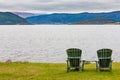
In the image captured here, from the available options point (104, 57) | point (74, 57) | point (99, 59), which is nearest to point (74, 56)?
point (74, 57)

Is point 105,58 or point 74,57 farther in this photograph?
point 74,57

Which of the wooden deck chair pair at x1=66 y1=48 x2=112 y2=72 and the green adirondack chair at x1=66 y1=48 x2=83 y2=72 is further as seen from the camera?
the green adirondack chair at x1=66 y1=48 x2=83 y2=72

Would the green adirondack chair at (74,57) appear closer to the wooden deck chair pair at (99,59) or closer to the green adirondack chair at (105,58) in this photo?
the wooden deck chair pair at (99,59)

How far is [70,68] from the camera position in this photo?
23.3 metres

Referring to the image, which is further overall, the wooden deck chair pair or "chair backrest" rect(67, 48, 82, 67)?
"chair backrest" rect(67, 48, 82, 67)

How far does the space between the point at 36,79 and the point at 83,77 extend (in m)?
2.92

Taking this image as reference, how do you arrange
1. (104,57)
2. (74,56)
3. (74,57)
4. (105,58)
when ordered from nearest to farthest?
(105,58)
(104,57)
(74,57)
(74,56)

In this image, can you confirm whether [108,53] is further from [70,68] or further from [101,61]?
[70,68]

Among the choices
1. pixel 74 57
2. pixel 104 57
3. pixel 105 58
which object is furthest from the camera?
pixel 74 57

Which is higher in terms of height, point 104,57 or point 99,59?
point 104,57

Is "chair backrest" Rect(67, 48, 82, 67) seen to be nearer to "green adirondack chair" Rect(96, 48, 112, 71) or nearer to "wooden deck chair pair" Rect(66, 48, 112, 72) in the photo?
"wooden deck chair pair" Rect(66, 48, 112, 72)

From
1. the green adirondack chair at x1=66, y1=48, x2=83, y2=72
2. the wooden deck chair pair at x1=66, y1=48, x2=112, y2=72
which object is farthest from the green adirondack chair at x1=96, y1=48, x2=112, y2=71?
the green adirondack chair at x1=66, y1=48, x2=83, y2=72

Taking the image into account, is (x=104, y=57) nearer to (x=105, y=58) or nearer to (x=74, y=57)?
(x=105, y=58)

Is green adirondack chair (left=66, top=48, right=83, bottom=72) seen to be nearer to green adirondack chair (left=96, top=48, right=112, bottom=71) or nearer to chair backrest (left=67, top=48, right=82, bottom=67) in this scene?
chair backrest (left=67, top=48, right=82, bottom=67)
